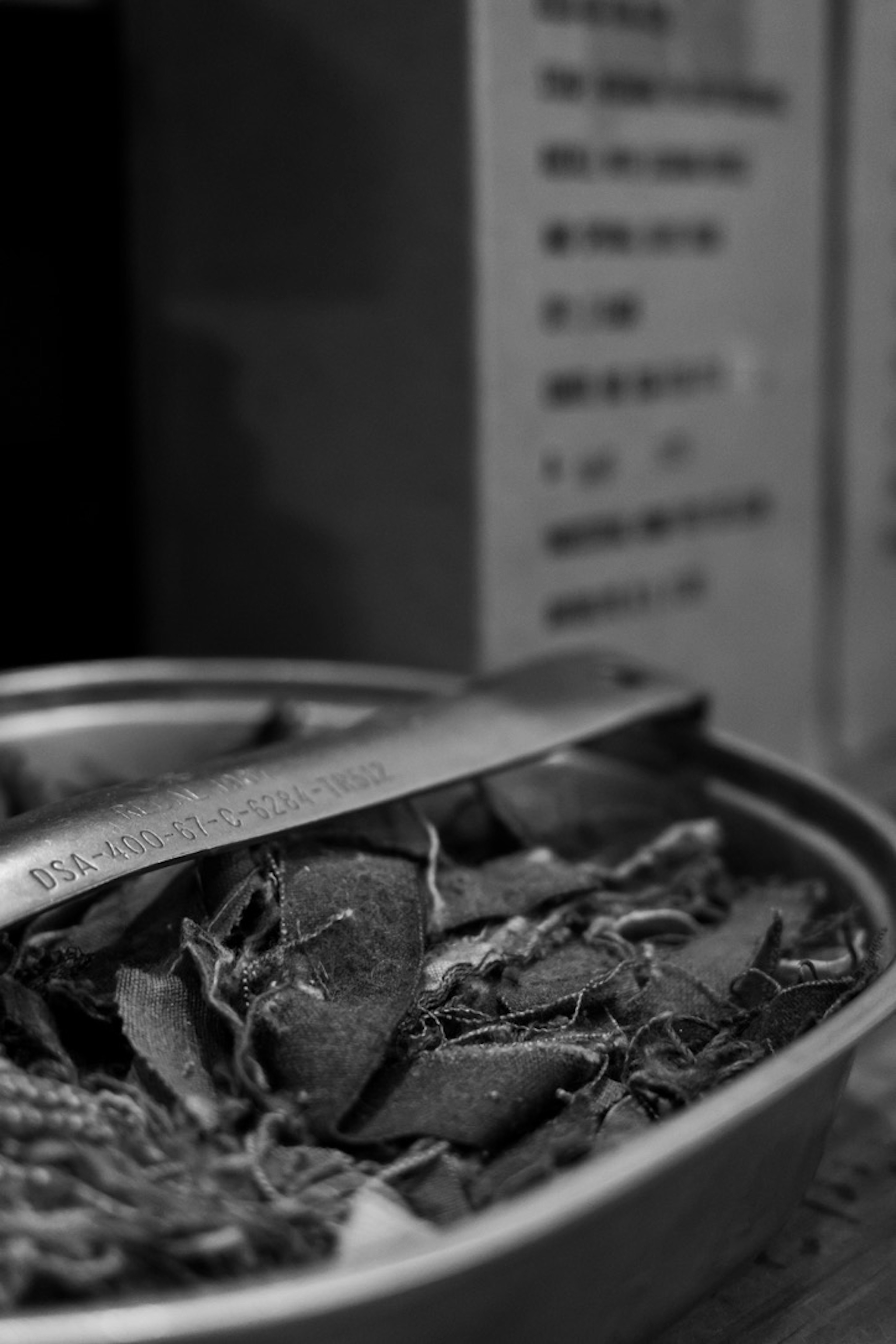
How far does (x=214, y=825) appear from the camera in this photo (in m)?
0.40

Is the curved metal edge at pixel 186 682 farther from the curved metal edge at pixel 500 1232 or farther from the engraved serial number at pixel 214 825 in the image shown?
the curved metal edge at pixel 500 1232

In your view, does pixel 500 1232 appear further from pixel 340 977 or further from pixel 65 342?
pixel 65 342

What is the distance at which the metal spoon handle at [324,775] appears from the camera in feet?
1.22

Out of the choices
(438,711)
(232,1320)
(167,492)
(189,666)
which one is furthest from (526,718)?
(167,492)

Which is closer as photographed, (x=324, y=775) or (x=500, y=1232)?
(x=500, y=1232)

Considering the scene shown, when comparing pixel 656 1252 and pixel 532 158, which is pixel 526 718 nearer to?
pixel 656 1252

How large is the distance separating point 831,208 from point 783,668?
29cm

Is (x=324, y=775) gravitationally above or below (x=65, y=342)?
below

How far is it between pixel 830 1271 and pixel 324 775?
198 mm

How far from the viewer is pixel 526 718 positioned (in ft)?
1.71

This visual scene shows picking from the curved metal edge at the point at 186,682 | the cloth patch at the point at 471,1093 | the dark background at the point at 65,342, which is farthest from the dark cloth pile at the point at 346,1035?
the dark background at the point at 65,342

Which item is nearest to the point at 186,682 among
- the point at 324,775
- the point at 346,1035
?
the point at 324,775

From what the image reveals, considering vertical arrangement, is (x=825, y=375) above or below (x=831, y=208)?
below

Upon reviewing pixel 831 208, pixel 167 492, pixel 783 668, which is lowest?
pixel 783 668
